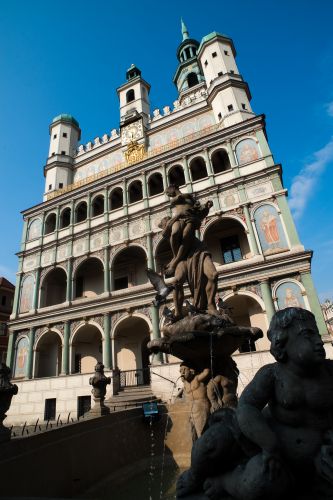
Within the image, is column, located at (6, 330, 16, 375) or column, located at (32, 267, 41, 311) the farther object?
column, located at (32, 267, 41, 311)

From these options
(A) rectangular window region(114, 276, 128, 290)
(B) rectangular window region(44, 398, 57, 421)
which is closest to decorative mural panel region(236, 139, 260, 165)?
(A) rectangular window region(114, 276, 128, 290)

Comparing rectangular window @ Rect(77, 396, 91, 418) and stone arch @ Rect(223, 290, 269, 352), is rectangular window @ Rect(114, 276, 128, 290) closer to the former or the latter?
rectangular window @ Rect(77, 396, 91, 418)

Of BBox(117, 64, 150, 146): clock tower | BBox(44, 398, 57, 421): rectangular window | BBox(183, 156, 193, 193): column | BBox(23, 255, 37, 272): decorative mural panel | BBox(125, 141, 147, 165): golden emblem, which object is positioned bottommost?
BBox(44, 398, 57, 421): rectangular window

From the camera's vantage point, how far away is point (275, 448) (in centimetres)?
164

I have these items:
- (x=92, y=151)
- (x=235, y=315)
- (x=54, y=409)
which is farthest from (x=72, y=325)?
(x=92, y=151)

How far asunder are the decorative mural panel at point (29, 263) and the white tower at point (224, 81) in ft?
56.3

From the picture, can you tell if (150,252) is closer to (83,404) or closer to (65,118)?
(83,404)

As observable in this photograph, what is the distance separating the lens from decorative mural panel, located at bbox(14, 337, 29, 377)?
1939cm

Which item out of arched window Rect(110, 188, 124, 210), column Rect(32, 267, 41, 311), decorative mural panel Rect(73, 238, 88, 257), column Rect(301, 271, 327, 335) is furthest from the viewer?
arched window Rect(110, 188, 124, 210)

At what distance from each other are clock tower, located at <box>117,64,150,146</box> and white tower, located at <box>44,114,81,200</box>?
18.2 ft

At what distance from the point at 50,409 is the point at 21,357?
4242 mm

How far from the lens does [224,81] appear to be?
2242cm

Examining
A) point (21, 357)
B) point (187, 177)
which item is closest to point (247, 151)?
point (187, 177)

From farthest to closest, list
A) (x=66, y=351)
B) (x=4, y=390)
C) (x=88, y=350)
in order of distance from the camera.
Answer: (x=88, y=350) < (x=66, y=351) < (x=4, y=390)
